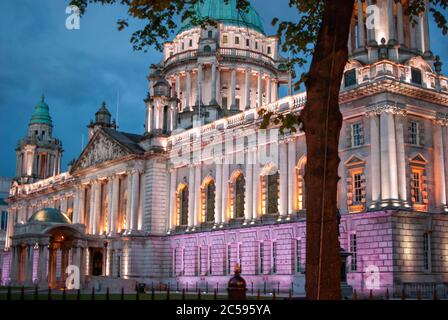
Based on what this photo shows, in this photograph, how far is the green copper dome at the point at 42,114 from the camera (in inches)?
3809

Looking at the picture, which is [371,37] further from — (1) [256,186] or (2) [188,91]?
(2) [188,91]

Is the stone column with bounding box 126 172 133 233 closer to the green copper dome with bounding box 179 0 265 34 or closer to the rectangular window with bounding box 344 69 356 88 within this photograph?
the rectangular window with bounding box 344 69 356 88

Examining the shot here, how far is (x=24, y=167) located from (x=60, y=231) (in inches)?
1632

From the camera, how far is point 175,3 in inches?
662

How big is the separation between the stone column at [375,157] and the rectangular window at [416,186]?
9.09 feet

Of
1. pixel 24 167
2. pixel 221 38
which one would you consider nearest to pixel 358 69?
pixel 221 38

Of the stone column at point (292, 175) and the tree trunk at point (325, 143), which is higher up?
the stone column at point (292, 175)

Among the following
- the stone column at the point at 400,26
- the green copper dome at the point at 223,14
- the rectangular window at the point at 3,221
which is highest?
the green copper dome at the point at 223,14

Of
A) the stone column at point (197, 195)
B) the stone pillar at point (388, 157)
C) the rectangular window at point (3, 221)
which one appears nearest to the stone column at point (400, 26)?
the stone pillar at point (388, 157)

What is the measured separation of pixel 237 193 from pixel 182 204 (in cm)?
856

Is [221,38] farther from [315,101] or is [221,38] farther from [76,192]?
[315,101]

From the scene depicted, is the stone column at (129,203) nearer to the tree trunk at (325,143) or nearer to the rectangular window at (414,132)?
the rectangular window at (414,132)

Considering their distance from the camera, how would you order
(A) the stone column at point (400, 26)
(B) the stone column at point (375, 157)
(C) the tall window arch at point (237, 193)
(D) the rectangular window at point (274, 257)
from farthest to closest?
(C) the tall window arch at point (237, 193) → (D) the rectangular window at point (274, 257) → (A) the stone column at point (400, 26) → (B) the stone column at point (375, 157)
